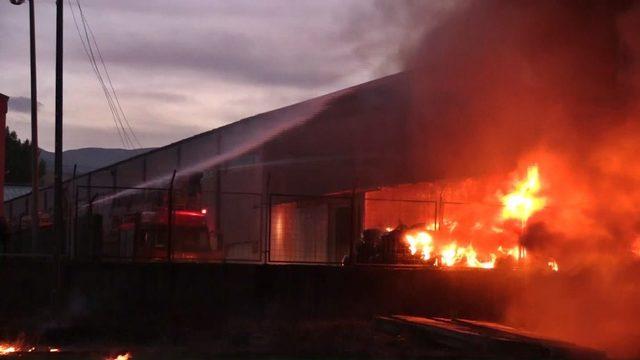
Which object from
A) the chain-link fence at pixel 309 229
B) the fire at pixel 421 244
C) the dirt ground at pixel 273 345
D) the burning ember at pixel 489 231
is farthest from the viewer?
the chain-link fence at pixel 309 229

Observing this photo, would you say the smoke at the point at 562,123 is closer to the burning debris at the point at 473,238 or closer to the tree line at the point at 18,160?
the burning debris at the point at 473,238

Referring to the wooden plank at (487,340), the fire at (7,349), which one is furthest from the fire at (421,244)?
the fire at (7,349)

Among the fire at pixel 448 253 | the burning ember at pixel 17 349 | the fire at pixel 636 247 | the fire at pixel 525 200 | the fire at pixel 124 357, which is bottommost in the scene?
the burning ember at pixel 17 349

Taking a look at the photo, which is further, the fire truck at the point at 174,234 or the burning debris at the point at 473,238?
the fire truck at the point at 174,234

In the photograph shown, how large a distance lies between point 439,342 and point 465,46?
565 centimetres

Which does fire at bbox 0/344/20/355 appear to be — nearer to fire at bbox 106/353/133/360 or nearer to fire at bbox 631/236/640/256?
fire at bbox 106/353/133/360

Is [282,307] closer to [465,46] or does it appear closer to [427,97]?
[427,97]

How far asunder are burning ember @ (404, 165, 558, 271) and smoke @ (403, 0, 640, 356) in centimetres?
54

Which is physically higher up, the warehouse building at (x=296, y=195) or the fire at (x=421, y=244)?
the warehouse building at (x=296, y=195)

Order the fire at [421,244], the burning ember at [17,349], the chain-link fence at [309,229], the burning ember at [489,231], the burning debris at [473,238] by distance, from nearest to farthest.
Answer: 1. the burning ember at [17,349]
2. the burning ember at [489,231]
3. the burning debris at [473,238]
4. the fire at [421,244]
5. the chain-link fence at [309,229]

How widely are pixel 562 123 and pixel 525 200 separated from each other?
414 cm

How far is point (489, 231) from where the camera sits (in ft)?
74.2

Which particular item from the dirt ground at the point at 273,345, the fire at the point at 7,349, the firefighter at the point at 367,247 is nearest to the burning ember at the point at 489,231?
the firefighter at the point at 367,247

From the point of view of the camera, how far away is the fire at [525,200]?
1948 centimetres
